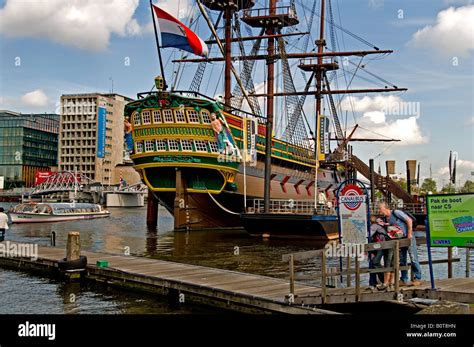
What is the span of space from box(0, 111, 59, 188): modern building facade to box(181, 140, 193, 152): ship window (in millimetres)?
130470

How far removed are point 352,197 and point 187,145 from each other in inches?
1012

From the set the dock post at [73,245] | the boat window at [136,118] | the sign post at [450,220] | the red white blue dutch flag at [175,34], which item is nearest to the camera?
the sign post at [450,220]

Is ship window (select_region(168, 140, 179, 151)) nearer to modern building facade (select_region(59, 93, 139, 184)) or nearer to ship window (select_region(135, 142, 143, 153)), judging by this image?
ship window (select_region(135, 142, 143, 153))

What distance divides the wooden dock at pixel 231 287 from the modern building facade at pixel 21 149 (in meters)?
148

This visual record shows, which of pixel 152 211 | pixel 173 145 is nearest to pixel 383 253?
pixel 173 145

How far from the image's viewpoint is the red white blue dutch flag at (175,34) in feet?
110

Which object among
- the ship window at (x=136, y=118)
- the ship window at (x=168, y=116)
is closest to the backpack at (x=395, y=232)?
the ship window at (x=168, y=116)

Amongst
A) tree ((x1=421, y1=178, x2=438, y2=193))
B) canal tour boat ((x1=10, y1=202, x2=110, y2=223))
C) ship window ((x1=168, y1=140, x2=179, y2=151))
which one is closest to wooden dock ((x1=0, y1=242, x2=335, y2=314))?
ship window ((x1=168, y1=140, x2=179, y2=151))

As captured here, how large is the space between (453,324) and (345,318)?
1936 millimetres

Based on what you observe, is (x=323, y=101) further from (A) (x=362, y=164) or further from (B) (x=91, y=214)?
(B) (x=91, y=214)

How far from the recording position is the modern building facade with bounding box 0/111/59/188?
157625mm

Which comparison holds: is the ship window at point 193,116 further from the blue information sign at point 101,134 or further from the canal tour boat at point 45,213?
the blue information sign at point 101,134

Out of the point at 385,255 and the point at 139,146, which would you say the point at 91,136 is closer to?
the point at 139,146

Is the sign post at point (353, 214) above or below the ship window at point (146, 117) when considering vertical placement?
below
